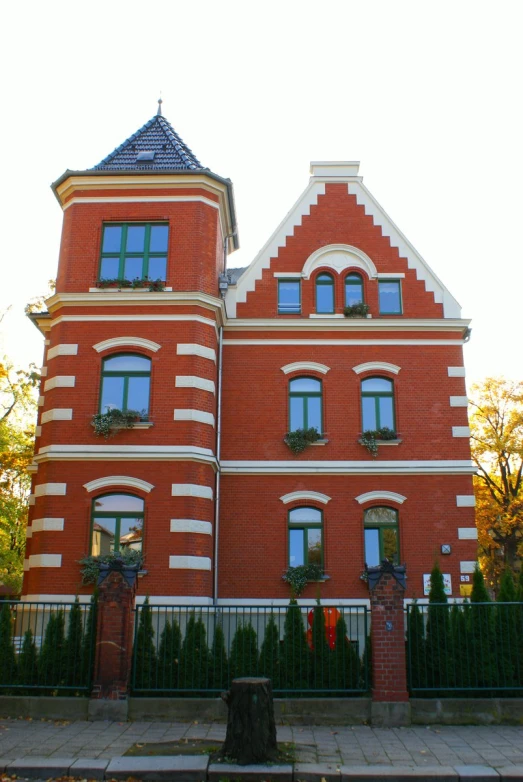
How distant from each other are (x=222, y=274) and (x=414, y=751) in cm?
1522

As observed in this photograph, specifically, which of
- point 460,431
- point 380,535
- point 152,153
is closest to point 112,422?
point 380,535

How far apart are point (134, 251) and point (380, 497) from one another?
953 cm

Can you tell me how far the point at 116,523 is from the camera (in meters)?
18.1

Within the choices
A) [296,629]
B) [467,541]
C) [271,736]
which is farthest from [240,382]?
[271,736]

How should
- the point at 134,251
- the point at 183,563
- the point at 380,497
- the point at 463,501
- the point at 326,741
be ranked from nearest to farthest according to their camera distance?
the point at 326,741, the point at 183,563, the point at 380,497, the point at 463,501, the point at 134,251

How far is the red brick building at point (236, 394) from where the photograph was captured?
1808 centimetres

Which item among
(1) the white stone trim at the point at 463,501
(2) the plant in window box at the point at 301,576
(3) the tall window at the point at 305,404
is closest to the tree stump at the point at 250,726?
(2) the plant in window box at the point at 301,576

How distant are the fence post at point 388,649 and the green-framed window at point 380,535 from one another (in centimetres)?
691

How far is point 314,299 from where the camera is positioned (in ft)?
71.2

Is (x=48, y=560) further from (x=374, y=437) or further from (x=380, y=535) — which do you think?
(x=374, y=437)

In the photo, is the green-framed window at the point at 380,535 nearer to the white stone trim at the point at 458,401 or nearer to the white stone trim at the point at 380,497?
the white stone trim at the point at 380,497

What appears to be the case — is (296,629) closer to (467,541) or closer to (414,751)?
(414,751)

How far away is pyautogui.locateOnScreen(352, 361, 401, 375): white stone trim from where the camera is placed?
21031mm

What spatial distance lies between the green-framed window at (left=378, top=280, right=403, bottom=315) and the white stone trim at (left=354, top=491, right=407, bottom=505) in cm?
536
